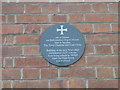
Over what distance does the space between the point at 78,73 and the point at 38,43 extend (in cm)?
35

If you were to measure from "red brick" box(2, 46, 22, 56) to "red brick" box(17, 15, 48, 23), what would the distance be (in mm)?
200

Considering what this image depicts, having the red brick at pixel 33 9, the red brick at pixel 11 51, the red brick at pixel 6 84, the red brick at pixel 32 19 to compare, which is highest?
the red brick at pixel 33 9

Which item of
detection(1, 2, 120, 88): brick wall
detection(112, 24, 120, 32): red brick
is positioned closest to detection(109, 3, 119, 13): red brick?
detection(1, 2, 120, 88): brick wall

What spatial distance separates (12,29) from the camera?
5.50 ft

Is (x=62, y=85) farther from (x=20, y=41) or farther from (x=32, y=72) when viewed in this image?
(x=20, y=41)

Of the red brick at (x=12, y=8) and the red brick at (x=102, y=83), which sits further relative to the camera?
the red brick at (x=12, y=8)

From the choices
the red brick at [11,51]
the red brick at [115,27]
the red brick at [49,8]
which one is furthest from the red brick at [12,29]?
the red brick at [115,27]

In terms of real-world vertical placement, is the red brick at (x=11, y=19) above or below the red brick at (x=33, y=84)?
above

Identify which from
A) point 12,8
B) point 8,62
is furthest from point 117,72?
point 12,8

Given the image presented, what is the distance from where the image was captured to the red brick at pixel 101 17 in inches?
65.9

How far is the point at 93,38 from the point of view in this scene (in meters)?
1.65

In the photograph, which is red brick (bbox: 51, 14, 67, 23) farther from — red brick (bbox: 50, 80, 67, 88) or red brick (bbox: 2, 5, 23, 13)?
red brick (bbox: 50, 80, 67, 88)

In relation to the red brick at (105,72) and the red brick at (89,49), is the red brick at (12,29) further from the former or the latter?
the red brick at (105,72)

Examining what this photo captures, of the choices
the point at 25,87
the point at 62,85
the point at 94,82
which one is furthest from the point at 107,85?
the point at 25,87
